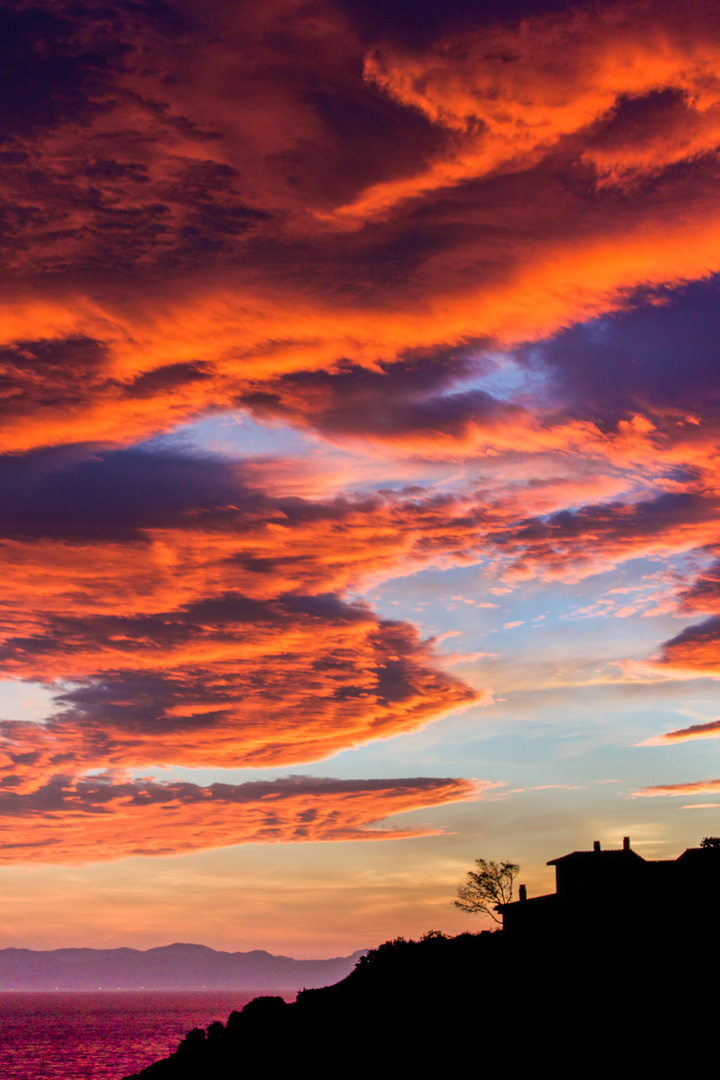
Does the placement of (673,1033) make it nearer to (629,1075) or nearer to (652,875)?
(629,1075)

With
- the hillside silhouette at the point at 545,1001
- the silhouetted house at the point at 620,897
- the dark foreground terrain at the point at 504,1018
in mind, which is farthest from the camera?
the silhouetted house at the point at 620,897

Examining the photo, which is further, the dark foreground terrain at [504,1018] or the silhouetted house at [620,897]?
the silhouetted house at [620,897]

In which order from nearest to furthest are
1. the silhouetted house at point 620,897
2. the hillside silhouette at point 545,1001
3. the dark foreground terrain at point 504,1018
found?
the dark foreground terrain at point 504,1018 < the hillside silhouette at point 545,1001 < the silhouetted house at point 620,897

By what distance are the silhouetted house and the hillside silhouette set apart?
86mm

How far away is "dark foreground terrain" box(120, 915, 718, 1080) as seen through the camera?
42.5 metres

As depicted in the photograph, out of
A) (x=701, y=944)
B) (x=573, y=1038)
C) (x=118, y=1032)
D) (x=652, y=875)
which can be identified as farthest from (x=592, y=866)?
(x=118, y=1032)

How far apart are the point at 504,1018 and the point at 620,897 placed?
11.9 m

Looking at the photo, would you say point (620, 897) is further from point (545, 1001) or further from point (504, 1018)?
point (504, 1018)

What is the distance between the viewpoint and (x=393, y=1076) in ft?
150

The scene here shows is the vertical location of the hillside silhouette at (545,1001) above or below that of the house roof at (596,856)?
below

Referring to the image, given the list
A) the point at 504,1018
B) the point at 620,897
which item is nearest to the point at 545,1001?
the point at 504,1018

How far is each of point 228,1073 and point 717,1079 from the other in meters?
32.8

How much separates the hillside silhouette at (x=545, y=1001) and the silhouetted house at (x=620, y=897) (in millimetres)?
86

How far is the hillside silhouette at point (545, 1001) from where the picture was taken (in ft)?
142
